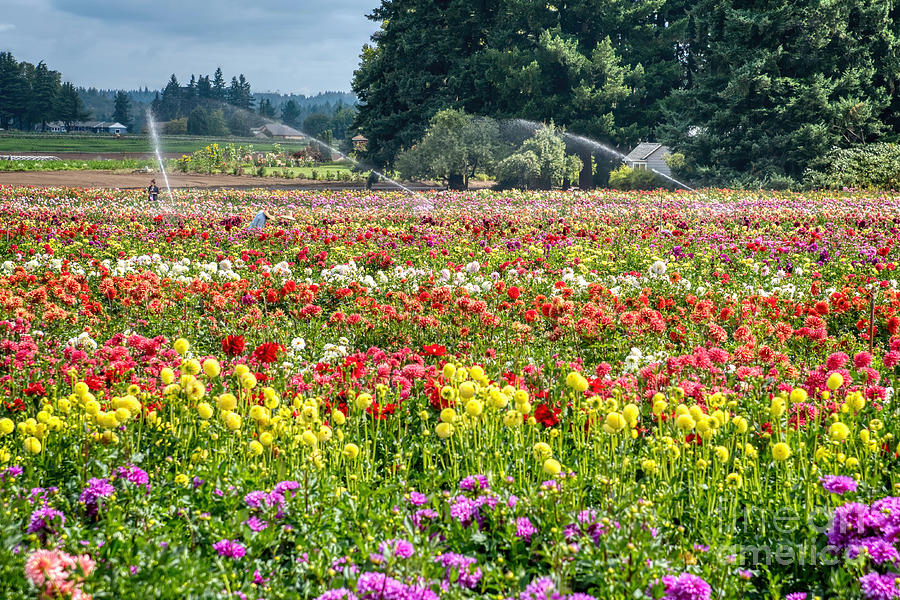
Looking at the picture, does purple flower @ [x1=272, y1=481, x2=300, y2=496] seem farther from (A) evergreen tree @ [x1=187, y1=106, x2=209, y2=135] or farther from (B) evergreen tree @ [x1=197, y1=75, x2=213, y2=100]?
(B) evergreen tree @ [x1=197, y1=75, x2=213, y2=100]

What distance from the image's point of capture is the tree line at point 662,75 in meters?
28.9

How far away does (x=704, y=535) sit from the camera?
8.70ft

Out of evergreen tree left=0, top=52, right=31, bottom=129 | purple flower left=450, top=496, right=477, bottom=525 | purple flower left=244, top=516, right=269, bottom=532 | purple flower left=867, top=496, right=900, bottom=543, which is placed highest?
evergreen tree left=0, top=52, right=31, bottom=129

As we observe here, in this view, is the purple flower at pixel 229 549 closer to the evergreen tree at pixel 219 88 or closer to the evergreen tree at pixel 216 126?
the evergreen tree at pixel 216 126

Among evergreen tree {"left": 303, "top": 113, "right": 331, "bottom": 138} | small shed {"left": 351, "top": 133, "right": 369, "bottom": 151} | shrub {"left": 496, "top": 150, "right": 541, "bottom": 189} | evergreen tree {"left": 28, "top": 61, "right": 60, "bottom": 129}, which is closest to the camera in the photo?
shrub {"left": 496, "top": 150, "right": 541, "bottom": 189}

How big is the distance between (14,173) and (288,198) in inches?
964

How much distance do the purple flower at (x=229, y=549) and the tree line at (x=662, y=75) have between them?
98.4 ft

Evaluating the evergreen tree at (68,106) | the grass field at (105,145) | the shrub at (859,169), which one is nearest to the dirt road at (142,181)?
the shrub at (859,169)

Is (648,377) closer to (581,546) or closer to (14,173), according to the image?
(581,546)

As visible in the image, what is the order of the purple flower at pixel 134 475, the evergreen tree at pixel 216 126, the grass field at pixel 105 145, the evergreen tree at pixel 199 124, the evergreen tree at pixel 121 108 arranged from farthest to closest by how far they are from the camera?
the evergreen tree at pixel 121 108 < the evergreen tree at pixel 199 124 < the evergreen tree at pixel 216 126 < the grass field at pixel 105 145 < the purple flower at pixel 134 475

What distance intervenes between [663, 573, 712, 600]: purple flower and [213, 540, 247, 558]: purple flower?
1.38m

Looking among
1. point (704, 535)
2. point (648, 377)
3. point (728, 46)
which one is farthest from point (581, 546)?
point (728, 46)

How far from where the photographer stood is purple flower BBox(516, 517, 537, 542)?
101 inches

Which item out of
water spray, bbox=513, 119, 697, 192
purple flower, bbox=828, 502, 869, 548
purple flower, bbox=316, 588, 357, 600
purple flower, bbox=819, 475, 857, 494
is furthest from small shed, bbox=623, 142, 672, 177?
purple flower, bbox=316, 588, 357, 600
